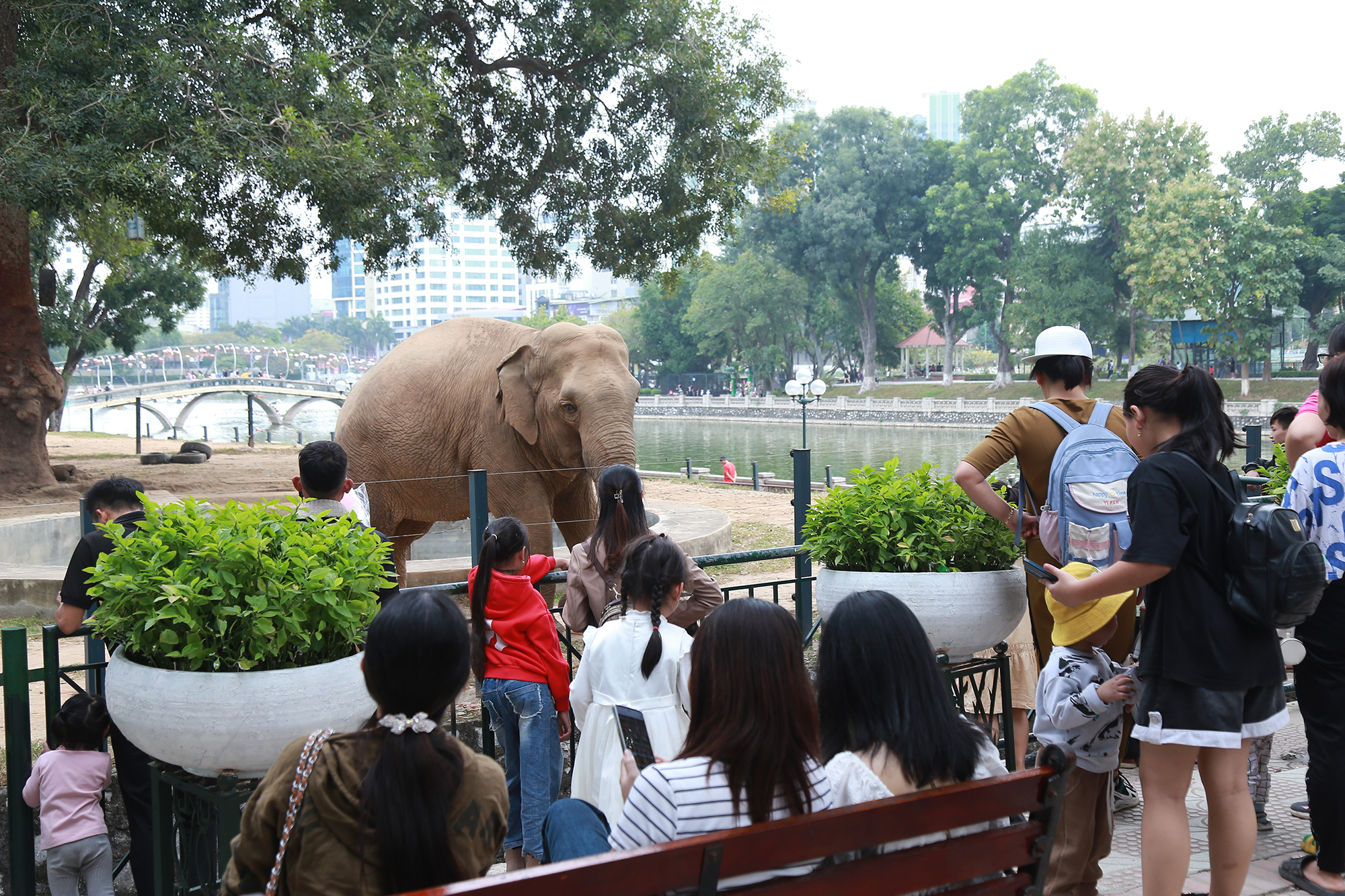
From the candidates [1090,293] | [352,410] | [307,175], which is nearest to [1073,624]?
[352,410]

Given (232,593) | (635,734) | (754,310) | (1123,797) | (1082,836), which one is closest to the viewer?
(232,593)

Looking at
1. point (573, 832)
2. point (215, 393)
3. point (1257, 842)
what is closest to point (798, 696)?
point (573, 832)

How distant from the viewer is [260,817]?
1.85m

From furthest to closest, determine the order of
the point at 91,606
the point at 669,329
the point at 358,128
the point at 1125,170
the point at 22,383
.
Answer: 1. the point at 669,329
2. the point at 1125,170
3. the point at 22,383
4. the point at 358,128
5. the point at 91,606

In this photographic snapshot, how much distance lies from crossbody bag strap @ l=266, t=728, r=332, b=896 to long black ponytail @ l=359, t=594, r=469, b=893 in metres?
0.10

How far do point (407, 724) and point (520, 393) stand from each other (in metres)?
5.57

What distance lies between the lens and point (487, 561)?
135 inches

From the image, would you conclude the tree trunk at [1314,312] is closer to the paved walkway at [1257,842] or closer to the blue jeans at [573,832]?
the paved walkway at [1257,842]

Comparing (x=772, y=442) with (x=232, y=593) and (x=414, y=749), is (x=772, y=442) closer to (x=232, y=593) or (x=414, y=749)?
(x=232, y=593)

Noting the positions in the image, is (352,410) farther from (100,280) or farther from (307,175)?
(100,280)

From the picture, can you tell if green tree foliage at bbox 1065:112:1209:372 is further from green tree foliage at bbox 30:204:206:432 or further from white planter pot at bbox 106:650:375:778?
white planter pot at bbox 106:650:375:778

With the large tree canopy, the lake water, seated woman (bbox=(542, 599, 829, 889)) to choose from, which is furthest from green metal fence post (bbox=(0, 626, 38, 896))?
the lake water

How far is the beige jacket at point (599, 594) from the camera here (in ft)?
10.9

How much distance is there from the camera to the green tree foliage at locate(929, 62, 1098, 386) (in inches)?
2055
